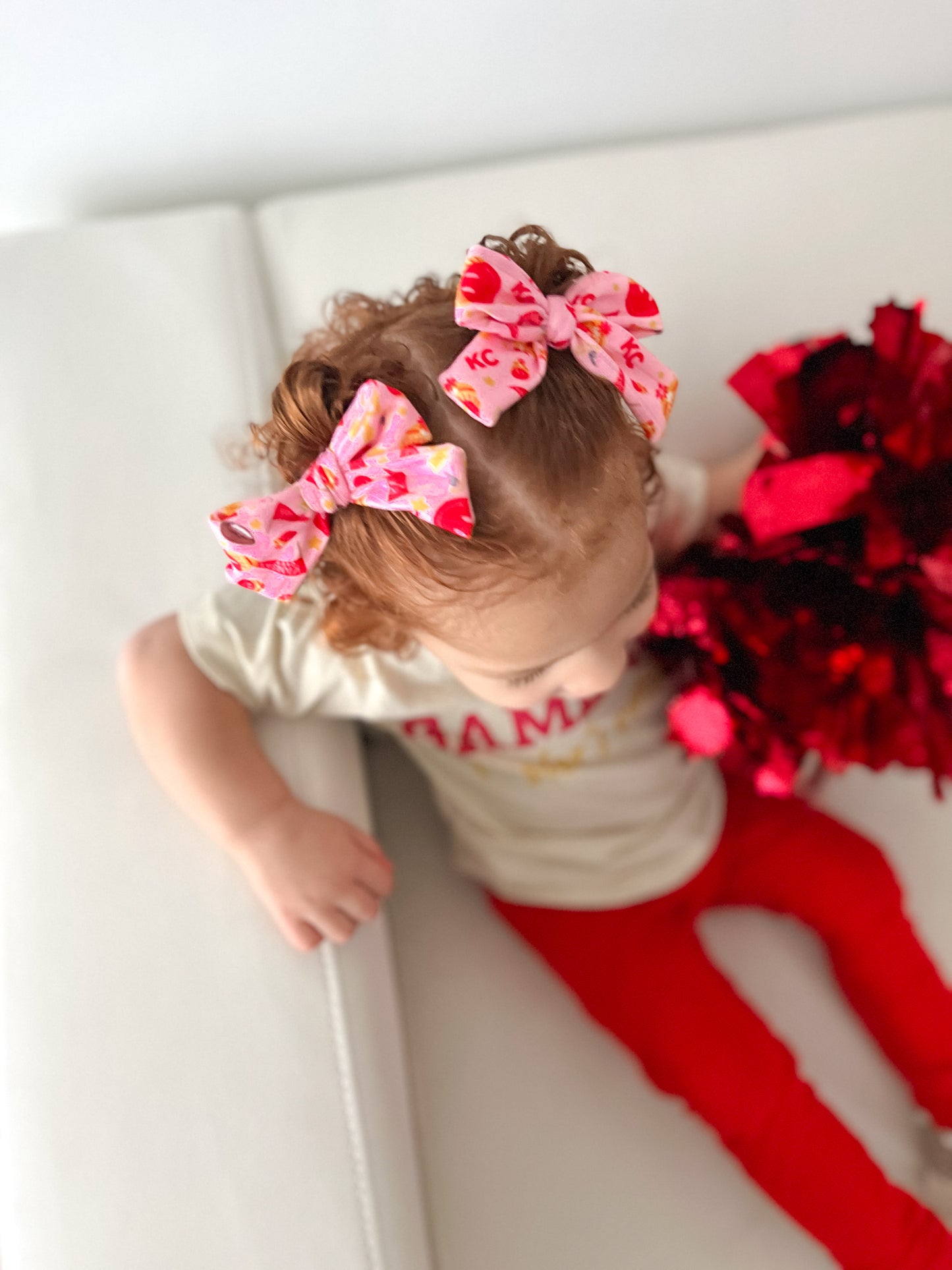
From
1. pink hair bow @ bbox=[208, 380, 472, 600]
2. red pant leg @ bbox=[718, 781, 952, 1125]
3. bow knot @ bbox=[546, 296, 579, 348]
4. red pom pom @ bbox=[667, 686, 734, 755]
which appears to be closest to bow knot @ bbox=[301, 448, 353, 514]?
pink hair bow @ bbox=[208, 380, 472, 600]

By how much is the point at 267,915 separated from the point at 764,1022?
0.42 metres

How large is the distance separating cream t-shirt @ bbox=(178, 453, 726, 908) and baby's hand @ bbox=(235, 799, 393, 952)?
83 millimetres

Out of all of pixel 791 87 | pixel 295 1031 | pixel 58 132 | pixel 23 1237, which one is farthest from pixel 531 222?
pixel 23 1237

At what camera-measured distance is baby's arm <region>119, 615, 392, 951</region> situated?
62 centimetres

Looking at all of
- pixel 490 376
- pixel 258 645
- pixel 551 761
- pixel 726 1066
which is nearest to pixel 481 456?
pixel 490 376

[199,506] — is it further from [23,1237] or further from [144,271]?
[23,1237]

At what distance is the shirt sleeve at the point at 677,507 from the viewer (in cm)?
72

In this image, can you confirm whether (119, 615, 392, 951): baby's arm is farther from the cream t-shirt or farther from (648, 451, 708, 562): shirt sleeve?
(648, 451, 708, 562): shirt sleeve

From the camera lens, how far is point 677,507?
73 centimetres

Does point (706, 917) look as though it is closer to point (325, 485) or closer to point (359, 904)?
point (359, 904)

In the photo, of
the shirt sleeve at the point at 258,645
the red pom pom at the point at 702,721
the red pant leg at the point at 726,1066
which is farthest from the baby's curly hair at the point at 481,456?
the red pant leg at the point at 726,1066

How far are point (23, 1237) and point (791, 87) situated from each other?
1029 mm

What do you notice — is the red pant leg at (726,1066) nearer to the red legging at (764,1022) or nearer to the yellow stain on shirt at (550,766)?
the red legging at (764,1022)

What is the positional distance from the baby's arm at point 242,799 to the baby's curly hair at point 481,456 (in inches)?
7.0
